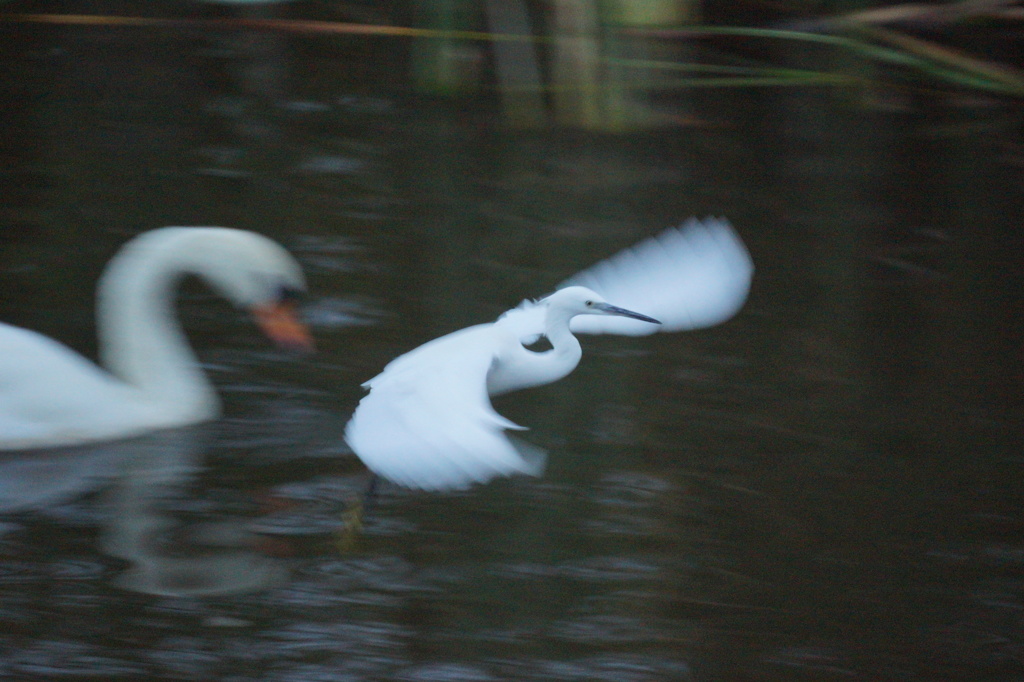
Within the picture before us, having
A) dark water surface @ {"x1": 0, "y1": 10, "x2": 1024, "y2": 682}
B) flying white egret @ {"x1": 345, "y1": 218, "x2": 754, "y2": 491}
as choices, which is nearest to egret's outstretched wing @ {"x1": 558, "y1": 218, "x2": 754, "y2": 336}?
flying white egret @ {"x1": 345, "y1": 218, "x2": 754, "y2": 491}

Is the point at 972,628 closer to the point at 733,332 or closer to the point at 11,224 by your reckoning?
the point at 733,332

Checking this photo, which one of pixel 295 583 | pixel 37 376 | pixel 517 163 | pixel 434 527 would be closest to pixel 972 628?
pixel 434 527

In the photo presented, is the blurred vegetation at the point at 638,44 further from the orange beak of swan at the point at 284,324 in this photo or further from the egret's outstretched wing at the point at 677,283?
the orange beak of swan at the point at 284,324

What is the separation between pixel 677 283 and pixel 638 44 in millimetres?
3896

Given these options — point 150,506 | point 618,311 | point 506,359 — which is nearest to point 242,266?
point 150,506

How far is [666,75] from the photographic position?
29.3ft

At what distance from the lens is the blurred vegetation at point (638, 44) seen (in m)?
7.71

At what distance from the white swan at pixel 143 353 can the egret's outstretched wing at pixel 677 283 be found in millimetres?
1039

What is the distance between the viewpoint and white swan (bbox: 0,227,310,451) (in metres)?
4.46

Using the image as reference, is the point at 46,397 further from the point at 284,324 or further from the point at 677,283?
the point at 677,283

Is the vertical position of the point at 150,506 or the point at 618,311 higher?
the point at 618,311

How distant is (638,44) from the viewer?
26.9 feet

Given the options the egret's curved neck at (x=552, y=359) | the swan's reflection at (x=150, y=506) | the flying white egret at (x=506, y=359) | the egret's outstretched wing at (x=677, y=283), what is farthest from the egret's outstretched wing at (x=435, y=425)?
the egret's outstretched wing at (x=677, y=283)

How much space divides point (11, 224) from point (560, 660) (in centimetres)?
364
